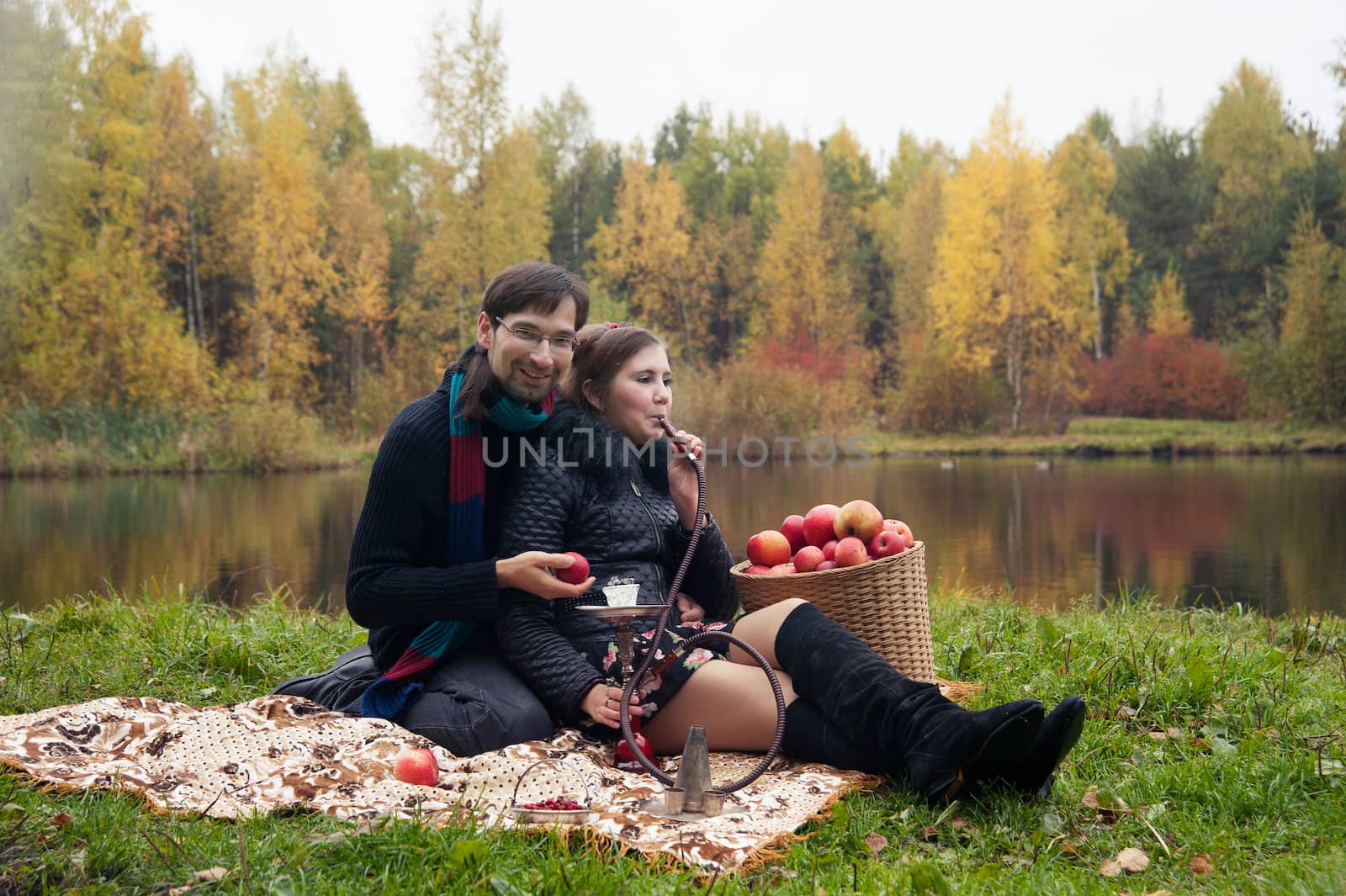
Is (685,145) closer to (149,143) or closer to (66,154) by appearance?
(149,143)

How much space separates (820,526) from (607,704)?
3.34ft

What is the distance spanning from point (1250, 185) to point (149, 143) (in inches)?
1058

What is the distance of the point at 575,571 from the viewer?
112 inches

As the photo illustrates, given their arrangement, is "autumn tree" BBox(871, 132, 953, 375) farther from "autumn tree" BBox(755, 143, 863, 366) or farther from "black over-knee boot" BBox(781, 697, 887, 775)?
"black over-knee boot" BBox(781, 697, 887, 775)

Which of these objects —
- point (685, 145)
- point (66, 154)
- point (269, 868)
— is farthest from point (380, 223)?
point (269, 868)

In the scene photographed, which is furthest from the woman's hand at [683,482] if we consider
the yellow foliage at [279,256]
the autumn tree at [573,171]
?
Answer: the autumn tree at [573,171]

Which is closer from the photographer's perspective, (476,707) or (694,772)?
(694,772)

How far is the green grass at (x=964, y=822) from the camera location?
6.89 feet

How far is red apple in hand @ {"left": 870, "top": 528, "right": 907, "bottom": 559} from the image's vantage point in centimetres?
337

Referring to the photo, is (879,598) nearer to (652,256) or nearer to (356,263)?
(356,263)

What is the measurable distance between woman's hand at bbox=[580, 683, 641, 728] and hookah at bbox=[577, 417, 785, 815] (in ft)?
0.10

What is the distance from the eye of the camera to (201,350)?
2227 centimetres

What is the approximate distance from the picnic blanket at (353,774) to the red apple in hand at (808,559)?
650 millimetres

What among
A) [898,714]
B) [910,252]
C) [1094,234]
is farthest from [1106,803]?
[1094,234]
